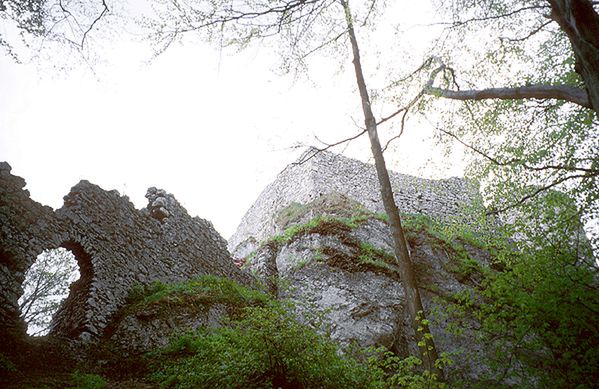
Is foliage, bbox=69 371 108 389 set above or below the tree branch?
below

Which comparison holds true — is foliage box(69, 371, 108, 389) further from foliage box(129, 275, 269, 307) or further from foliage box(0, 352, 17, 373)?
foliage box(129, 275, 269, 307)

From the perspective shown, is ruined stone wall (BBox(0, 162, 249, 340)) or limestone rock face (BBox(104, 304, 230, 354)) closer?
ruined stone wall (BBox(0, 162, 249, 340))

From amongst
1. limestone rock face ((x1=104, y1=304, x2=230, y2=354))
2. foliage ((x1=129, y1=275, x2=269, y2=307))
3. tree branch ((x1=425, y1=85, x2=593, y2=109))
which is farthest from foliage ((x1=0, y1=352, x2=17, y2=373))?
tree branch ((x1=425, y1=85, x2=593, y2=109))

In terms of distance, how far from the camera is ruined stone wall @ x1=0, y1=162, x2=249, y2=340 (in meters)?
5.66

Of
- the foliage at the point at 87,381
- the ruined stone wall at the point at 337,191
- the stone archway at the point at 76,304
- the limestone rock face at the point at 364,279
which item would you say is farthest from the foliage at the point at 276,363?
the ruined stone wall at the point at 337,191

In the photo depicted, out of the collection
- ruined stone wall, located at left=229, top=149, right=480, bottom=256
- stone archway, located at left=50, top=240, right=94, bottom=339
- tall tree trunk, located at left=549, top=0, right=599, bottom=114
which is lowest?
stone archway, located at left=50, top=240, right=94, bottom=339

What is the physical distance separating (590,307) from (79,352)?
7.76m

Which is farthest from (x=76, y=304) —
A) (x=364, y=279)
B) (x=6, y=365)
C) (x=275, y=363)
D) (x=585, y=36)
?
(x=585, y=36)

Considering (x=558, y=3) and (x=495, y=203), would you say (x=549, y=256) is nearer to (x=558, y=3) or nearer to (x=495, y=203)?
(x=495, y=203)

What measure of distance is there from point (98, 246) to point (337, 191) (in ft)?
32.2

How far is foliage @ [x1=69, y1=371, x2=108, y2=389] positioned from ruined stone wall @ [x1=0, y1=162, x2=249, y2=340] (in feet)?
4.33

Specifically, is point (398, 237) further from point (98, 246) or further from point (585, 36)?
point (98, 246)

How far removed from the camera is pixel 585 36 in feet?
12.1

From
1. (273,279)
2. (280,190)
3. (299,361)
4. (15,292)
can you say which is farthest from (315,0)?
(280,190)
